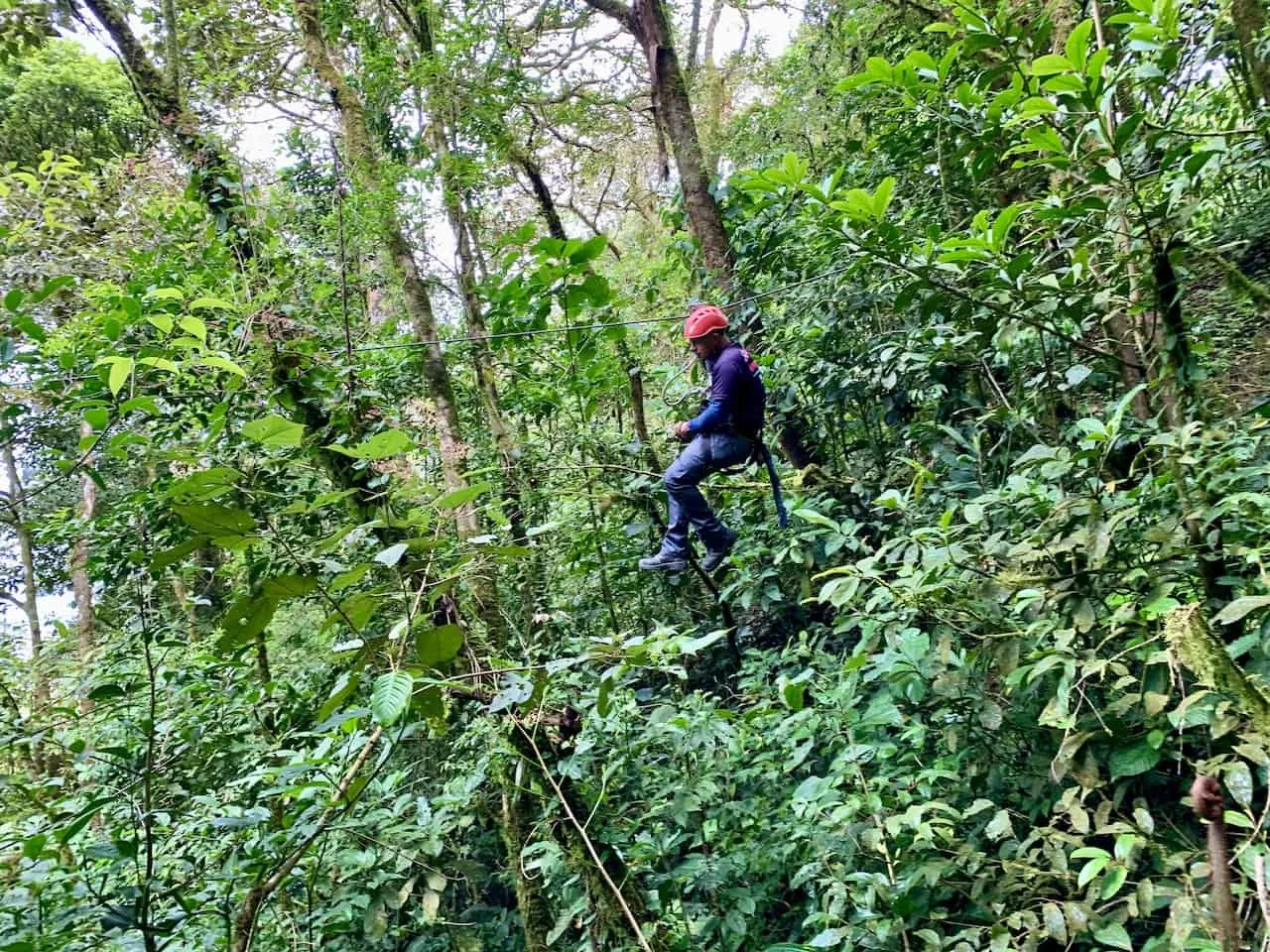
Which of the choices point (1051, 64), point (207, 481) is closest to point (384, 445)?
point (207, 481)

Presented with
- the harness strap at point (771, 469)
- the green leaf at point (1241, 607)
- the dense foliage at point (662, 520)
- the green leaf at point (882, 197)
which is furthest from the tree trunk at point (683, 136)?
the green leaf at point (1241, 607)

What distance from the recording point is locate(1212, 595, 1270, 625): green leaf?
186 cm

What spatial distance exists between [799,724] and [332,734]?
1.73m

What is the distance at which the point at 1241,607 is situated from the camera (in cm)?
191

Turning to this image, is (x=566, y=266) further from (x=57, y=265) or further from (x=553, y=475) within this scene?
(x=57, y=265)

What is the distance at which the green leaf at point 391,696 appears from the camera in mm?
1276

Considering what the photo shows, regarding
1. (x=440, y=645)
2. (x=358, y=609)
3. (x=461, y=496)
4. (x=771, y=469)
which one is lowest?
(x=771, y=469)

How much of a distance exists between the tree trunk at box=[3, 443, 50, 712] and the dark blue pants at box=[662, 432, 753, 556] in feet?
8.99

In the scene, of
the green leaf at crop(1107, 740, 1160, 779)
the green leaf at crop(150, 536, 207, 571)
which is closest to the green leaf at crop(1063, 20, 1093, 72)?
the green leaf at crop(1107, 740, 1160, 779)

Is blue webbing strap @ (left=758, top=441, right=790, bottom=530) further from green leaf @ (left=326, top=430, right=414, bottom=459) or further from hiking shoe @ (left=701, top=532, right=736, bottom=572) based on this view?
green leaf @ (left=326, top=430, right=414, bottom=459)

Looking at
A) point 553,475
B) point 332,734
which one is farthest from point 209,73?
point 332,734

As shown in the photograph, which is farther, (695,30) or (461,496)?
(695,30)

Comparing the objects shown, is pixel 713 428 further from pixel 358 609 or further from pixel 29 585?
pixel 29 585

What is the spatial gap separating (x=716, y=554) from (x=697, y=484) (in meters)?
0.46
